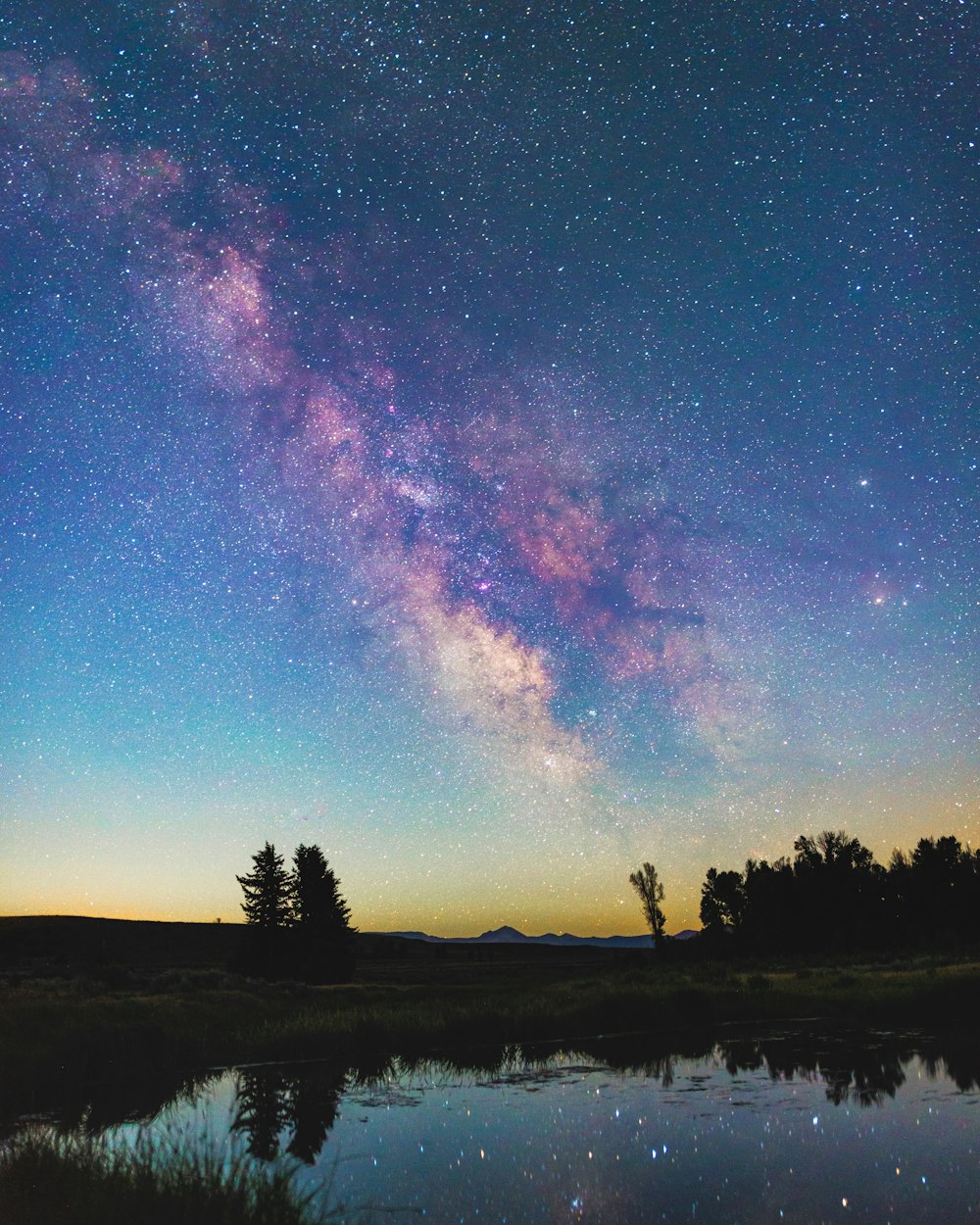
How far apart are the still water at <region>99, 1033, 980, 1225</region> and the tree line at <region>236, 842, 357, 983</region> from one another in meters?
34.8

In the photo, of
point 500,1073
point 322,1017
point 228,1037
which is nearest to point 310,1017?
point 322,1017

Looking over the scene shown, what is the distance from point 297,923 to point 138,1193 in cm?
5221

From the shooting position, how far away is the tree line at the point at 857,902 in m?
72.2

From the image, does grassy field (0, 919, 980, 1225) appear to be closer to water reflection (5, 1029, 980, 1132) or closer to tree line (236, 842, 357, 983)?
water reflection (5, 1029, 980, 1132)

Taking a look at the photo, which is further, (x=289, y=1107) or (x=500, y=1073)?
(x=500, y=1073)

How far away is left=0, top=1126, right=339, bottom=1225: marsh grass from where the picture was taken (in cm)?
782

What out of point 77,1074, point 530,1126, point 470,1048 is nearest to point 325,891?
point 470,1048

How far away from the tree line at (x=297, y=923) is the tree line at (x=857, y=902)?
42980 mm

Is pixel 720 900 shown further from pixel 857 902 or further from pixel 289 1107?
pixel 289 1107

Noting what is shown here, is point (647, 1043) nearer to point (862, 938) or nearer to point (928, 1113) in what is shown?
point (928, 1113)

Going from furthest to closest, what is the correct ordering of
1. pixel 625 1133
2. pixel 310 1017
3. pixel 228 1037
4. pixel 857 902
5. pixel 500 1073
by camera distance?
pixel 857 902 < pixel 310 1017 < pixel 228 1037 < pixel 500 1073 < pixel 625 1133

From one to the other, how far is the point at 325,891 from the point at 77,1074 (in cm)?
4204

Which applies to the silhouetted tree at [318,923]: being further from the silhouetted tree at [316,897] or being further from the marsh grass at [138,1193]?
the marsh grass at [138,1193]

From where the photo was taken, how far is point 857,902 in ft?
260
